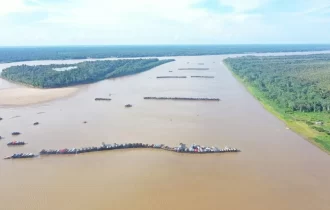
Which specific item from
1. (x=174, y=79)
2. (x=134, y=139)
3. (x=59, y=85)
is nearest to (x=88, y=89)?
(x=59, y=85)

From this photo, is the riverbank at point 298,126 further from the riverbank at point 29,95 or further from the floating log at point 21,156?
the riverbank at point 29,95

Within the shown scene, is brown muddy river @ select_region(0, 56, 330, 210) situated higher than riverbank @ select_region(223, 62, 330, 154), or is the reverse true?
riverbank @ select_region(223, 62, 330, 154)

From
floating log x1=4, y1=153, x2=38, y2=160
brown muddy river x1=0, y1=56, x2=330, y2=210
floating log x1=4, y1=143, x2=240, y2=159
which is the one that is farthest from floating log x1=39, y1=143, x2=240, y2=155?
floating log x1=4, y1=153, x2=38, y2=160

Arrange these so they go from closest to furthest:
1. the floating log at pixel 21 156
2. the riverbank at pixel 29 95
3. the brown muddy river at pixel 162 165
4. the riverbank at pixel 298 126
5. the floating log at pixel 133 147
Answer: the brown muddy river at pixel 162 165
the floating log at pixel 21 156
the floating log at pixel 133 147
the riverbank at pixel 298 126
the riverbank at pixel 29 95

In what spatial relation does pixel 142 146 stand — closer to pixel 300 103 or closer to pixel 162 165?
pixel 162 165

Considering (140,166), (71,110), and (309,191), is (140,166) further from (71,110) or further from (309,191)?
(71,110)

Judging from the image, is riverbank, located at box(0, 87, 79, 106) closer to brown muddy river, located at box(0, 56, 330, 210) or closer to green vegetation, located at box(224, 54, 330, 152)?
brown muddy river, located at box(0, 56, 330, 210)

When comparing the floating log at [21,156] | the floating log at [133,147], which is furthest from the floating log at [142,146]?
the floating log at [21,156]
